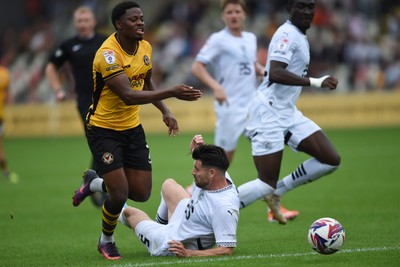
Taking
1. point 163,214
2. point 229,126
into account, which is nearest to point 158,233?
point 163,214

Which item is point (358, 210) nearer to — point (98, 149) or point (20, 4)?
point (98, 149)

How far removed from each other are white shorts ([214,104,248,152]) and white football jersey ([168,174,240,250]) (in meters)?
4.51

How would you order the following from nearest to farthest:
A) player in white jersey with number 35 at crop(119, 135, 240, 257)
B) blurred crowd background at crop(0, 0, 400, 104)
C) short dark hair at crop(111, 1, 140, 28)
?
player in white jersey with number 35 at crop(119, 135, 240, 257) → short dark hair at crop(111, 1, 140, 28) → blurred crowd background at crop(0, 0, 400, 104)

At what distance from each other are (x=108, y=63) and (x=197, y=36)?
2313 cm

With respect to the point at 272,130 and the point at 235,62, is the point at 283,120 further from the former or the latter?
the point at 235,62

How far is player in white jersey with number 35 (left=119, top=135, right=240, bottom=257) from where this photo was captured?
8453 mm

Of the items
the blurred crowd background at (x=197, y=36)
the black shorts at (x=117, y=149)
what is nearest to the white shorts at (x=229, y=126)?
the black shorts at (x=117, y=149)

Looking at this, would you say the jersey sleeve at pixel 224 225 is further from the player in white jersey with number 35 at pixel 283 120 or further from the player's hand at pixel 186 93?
the player in white jersey with number 35 at pixel 283 120

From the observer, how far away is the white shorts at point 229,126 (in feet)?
44.0

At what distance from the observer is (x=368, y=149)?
22094mm

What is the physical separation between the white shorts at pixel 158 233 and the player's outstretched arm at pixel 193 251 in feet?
0.82

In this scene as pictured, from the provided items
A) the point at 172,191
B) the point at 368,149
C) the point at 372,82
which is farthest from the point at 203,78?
the point at 372,82

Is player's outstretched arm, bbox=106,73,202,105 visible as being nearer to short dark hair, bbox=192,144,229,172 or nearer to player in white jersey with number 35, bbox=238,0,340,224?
short dark hair, bbox=192,144,229,172

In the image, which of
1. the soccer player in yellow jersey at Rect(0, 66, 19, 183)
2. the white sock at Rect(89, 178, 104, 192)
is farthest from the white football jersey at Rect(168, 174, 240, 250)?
the soccer player in yellow jersey at Rect(0, 66, 19, 183)
